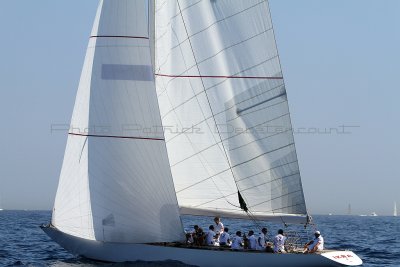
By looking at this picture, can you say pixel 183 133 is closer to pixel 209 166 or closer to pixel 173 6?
pixel 209 166

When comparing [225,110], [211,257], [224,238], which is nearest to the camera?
[211,257]

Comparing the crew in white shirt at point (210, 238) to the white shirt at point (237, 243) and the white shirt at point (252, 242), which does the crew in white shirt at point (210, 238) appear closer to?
the white shirt at point (237, 243)

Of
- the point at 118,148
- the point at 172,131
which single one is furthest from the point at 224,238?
the point at 118,148

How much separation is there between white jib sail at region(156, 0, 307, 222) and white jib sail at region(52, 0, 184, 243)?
3.27 feet

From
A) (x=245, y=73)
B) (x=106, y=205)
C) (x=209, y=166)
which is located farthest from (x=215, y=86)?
(x=106, y=205)

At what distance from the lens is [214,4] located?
24.6 m

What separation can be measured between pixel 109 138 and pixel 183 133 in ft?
8.20

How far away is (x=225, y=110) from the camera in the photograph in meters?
24.9

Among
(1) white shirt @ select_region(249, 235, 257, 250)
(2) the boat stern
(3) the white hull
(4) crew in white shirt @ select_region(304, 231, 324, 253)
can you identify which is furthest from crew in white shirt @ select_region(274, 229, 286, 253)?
(2) the boat stern

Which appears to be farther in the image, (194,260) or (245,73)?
(245,73)

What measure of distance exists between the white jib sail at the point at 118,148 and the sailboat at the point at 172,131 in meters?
0.03

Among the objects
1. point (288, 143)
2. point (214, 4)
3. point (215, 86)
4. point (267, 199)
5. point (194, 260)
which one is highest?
point (214, 4)

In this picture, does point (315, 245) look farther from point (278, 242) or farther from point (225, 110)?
point (225, 110)

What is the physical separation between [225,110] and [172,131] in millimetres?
1878
